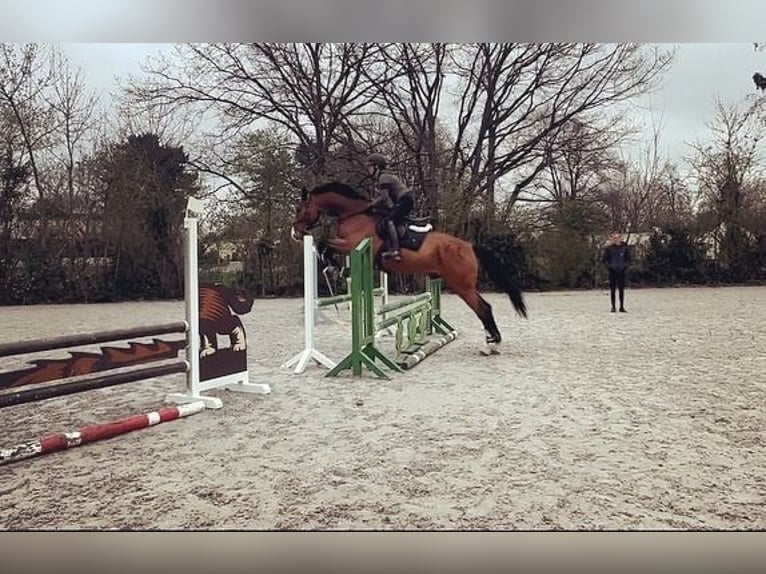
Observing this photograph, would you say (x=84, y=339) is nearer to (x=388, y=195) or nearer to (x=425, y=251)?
(x=388, y=195)

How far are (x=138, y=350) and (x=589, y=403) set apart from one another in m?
1.70

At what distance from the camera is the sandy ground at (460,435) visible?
1.65 metres

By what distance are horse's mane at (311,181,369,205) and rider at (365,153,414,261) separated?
8 cm

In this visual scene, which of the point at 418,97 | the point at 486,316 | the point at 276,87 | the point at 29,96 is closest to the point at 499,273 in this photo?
the point at 486,316

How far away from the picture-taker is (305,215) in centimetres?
263

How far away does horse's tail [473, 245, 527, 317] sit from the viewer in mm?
2775

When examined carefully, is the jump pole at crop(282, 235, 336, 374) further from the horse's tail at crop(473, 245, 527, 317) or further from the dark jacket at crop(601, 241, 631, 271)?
the dark jacket at crop(601, 241, 631, 271)

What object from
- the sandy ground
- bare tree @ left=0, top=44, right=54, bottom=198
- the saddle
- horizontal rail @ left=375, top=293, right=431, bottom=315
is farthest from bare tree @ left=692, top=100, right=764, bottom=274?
bare tree @ left=0, top=44, right=54, bottom=198

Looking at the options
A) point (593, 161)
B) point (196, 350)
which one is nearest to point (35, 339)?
point (196, 350)

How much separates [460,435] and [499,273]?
913mm

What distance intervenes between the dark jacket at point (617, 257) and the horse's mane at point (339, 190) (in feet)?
3.42

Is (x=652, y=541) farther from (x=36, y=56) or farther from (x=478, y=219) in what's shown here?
(x=36, y=56)

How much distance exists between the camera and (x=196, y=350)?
2.55 meters

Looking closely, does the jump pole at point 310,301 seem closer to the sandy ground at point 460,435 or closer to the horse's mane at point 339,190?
the sandy ground at point 460,435
